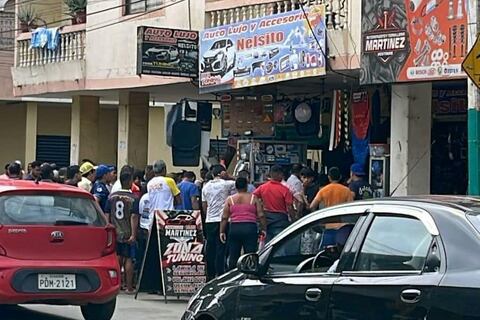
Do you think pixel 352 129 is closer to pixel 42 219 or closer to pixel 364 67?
pixel 364 67

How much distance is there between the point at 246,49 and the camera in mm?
16734

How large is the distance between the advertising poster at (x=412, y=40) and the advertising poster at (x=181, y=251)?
305cm

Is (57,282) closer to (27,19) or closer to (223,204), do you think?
(223,204)

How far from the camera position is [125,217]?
1465 cm

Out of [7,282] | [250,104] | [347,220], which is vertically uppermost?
[250,104]

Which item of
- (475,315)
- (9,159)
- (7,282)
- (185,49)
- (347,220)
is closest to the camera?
(475,315)

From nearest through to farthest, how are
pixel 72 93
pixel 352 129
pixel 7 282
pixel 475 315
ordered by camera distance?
pixel 475 315
pixel 7 282
pixel 352 129
pixel 72 93

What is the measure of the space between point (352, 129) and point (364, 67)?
2.45 m

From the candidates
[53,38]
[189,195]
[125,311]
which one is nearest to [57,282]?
[125,311]

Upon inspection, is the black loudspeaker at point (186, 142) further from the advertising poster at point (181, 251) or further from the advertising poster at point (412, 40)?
the advertising poster at point (412, 40)

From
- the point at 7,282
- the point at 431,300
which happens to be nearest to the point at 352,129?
the point at 7,282

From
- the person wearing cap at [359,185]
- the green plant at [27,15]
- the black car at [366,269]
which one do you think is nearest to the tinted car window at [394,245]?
the black car at [366,269]

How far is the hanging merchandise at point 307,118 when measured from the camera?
18.0 meters

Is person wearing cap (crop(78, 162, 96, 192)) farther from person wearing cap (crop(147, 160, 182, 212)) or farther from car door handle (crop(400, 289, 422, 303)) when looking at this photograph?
car door handle (crop(400, 289, 422, 303))
